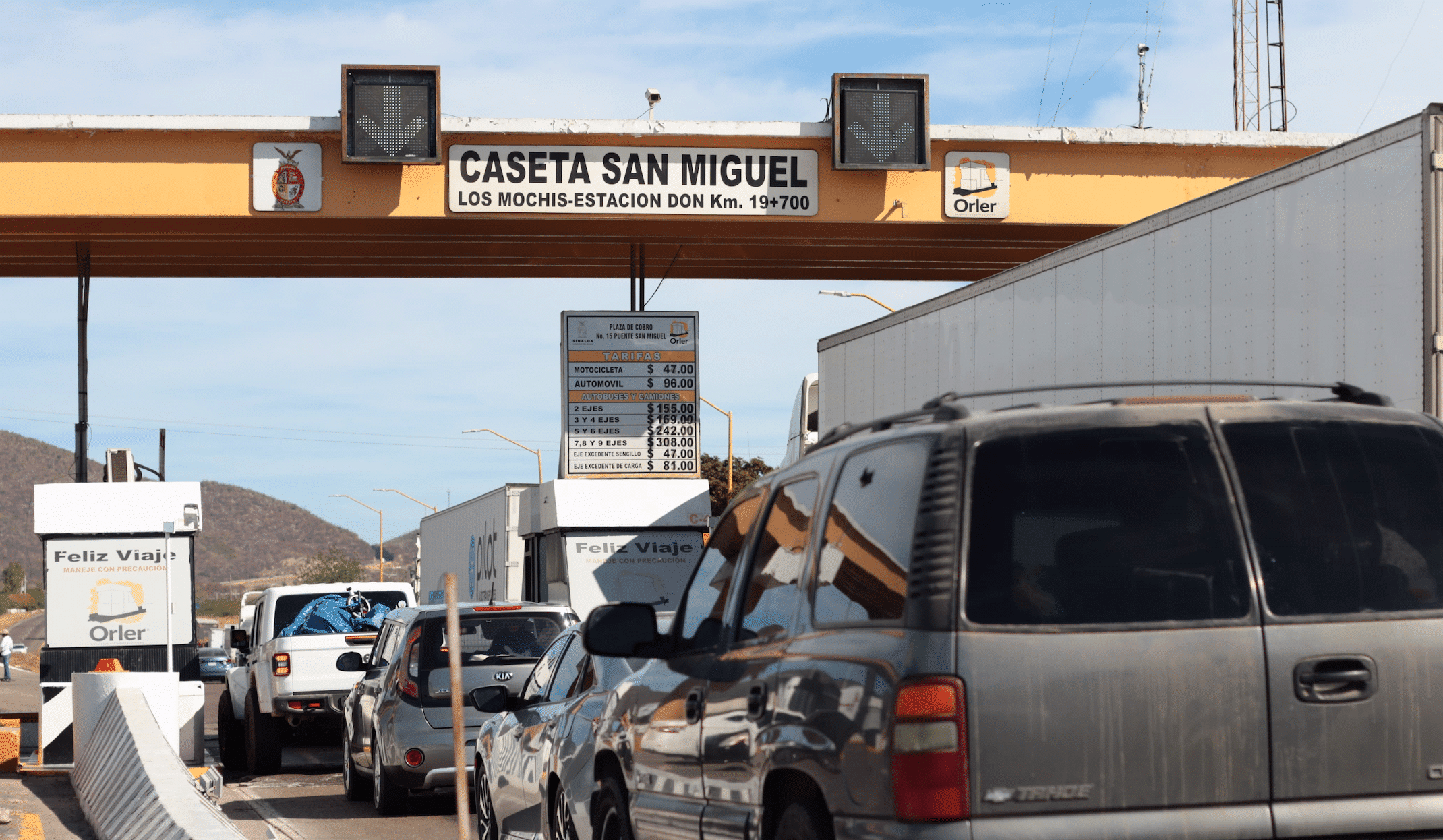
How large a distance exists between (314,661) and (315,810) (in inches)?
155

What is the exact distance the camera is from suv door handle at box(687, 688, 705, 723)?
5891mm

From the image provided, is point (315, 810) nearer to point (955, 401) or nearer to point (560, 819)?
point (560, 819)

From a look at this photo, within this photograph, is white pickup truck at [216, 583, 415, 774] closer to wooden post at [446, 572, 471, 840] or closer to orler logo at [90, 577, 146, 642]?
orler logo at [90, 577, 146, 642]

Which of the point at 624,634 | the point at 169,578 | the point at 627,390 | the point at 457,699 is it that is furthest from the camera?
the point at 627,390

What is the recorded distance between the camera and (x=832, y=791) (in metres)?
4.64

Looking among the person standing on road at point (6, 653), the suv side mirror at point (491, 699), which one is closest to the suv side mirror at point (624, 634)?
the suv side mirror at point (491, 699)

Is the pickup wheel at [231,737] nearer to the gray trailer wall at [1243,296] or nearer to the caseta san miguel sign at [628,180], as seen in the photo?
the caseta san miguel sign at [628,180]

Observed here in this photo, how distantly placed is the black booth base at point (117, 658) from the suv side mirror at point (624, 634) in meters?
14.3

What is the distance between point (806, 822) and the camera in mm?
4844

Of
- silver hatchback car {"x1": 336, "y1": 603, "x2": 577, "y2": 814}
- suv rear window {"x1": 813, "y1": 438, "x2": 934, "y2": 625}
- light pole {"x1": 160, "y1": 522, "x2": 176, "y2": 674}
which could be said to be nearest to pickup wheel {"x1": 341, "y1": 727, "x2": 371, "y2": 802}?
silver hatchback car {"x1": 336, "y1": 603, "x2": 577, "y2": 814}

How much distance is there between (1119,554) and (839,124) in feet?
53.1

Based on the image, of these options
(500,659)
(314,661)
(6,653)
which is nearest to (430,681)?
(500,659)

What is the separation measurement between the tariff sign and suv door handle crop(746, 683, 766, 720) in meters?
17.7

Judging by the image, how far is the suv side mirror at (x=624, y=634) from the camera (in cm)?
638
